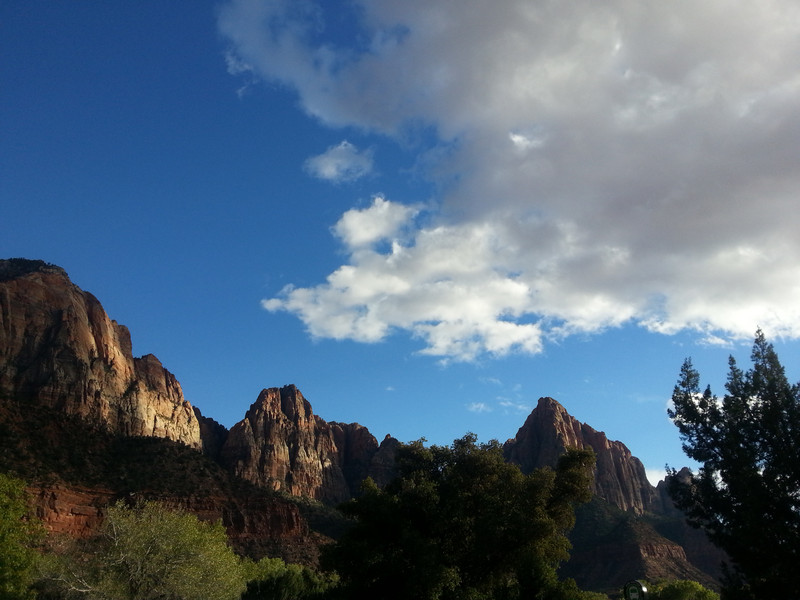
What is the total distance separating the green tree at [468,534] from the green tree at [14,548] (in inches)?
667

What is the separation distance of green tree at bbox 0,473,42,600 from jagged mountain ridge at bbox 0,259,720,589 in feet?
109

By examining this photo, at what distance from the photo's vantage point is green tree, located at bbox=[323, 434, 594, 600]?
33438mm

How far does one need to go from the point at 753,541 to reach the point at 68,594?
30038 mm

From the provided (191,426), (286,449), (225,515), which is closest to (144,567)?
(225,515)

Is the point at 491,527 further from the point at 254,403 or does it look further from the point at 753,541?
the point at 254,403

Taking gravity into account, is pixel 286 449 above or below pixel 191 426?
below

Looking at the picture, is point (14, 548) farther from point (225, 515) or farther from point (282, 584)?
point (225, 515)

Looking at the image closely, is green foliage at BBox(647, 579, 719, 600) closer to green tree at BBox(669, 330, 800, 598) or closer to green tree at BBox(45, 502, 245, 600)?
green tree at BBox(669, 330, 800, 598)

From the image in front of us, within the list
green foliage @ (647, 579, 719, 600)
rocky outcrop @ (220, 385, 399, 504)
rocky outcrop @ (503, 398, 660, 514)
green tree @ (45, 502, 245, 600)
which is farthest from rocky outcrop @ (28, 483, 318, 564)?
rocky outcrop @ (503, 398, 660, 514)

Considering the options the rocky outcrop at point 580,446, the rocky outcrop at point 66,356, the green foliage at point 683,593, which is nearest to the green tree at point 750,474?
the green foliage at point 683,593

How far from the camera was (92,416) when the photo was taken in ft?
334

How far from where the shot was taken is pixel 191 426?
153 meters

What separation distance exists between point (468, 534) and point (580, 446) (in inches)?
5753

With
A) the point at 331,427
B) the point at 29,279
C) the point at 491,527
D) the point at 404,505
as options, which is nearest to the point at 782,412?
the point at 491,527
